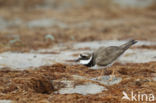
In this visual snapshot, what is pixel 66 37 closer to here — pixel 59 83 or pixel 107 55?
→ pixel 107 55

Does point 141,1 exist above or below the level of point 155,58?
above

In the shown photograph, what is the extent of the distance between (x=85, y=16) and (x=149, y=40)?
5.65m

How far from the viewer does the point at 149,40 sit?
31.2 feet

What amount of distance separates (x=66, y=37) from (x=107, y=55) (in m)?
5.41

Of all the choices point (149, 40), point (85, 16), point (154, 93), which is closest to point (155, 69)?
point (154, 93)

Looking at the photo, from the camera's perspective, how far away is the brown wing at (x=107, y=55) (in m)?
5.32

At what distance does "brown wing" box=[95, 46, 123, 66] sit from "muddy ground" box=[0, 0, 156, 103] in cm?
37

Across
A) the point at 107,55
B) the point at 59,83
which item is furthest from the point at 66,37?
the point at 59,83

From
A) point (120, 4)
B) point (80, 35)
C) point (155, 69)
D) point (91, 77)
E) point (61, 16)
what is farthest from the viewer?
point (120, 4)

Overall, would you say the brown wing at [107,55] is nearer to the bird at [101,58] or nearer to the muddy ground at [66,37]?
the bird at [101,58]

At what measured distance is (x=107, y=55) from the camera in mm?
5422

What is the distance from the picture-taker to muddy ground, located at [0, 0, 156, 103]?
15.3ft

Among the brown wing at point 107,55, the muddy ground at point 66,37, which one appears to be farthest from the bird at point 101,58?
the muddy ground at point 66,37

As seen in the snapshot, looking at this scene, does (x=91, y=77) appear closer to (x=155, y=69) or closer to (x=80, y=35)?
(x=155, y=69)
